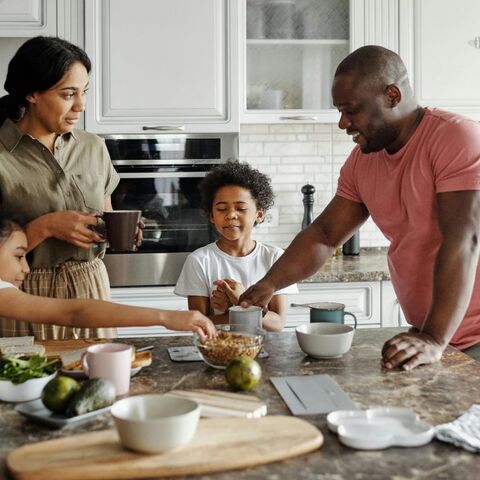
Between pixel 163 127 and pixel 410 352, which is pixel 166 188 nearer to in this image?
pixel 163 127

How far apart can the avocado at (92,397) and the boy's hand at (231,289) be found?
3.38 feet

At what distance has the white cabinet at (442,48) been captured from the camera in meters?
3.71

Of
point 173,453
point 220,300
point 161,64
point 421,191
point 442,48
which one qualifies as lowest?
point 173,453

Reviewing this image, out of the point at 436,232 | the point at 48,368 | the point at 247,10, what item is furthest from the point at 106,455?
the point at 247,10

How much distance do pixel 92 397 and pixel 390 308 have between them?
7.51 ft

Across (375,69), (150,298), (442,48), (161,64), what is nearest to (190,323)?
(375,69)

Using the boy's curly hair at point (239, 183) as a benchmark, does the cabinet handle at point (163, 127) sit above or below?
above

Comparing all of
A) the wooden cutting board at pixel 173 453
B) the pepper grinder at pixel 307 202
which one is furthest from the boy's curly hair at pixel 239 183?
the wooden cutting board at pixel 173 453

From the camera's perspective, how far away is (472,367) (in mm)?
1792

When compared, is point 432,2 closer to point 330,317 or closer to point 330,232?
point 330,232

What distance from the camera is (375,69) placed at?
2.07 meters

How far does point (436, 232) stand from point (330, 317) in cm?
39

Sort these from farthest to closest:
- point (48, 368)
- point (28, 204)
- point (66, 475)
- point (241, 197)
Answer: point (241, 197) → point (28, 204) → point (48, 368) → point (66, 475)

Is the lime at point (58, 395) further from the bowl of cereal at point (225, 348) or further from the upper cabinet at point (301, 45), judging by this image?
the upper cabinet at point (301, 45)
